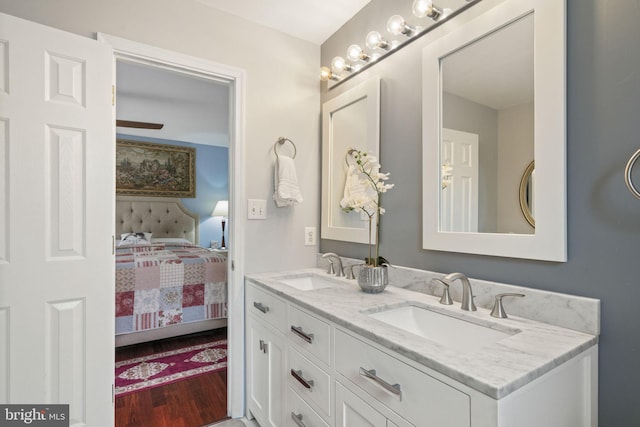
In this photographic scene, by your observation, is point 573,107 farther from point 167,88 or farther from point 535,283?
point 167,88

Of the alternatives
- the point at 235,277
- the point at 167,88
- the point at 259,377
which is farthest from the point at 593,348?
the point at 167,88

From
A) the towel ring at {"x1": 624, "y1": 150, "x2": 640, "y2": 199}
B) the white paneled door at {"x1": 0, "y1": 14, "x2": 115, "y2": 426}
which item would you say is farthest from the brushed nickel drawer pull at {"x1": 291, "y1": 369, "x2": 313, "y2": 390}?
the towel ring at {"x1": 624, "y1": 150, "x2": 640, "y2": 199}

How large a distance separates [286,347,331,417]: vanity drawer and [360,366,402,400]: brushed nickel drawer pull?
24 cm

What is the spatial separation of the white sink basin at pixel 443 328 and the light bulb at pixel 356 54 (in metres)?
1.34

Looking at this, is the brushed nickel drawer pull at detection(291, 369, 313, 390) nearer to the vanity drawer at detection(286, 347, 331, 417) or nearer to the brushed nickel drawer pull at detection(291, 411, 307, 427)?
the vanity drawer at detection(286, 347, 331, 417)

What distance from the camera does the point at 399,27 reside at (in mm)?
1475

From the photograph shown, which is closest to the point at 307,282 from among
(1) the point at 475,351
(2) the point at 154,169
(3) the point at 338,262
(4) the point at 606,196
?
(3) the point at 338,262

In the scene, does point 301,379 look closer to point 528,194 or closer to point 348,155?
point 528,194

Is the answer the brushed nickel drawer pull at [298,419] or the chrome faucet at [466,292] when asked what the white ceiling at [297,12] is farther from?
the brushed nickel drawer pull at [298,419]

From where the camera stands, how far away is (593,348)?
2.98 feet

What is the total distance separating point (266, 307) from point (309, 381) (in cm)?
48

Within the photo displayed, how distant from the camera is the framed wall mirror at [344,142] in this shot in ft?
5.63

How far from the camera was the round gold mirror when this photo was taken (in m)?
1.07

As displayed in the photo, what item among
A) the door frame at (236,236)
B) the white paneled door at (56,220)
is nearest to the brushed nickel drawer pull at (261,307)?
the door frame at (236,236)
